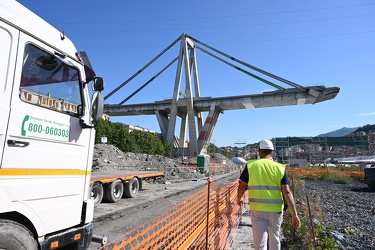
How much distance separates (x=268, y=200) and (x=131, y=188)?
8836 mm

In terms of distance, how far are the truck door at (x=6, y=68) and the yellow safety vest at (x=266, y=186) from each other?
3024 mm

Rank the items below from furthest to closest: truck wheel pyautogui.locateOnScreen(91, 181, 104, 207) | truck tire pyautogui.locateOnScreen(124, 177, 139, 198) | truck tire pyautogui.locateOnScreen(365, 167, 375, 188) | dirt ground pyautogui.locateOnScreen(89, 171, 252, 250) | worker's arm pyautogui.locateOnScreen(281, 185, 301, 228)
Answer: truck tire pyautogui.locateOnScreen(365, 167, 375, 188)
truck tire pyautogui.locateOnScreen(124, 177, 139, 198)
truck wheel pyautogui.locateOnScreen(91, 181, 104, 207)
dirt ground pyautogui.locateOnScreen(89, 171, 252, 250)
worker's arm pyautogui.locateOnScreen(281, 185, 301, 228)

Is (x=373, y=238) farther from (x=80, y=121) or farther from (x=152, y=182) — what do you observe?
(x=152, y=182)

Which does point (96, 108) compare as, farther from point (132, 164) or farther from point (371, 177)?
point (132, 164)

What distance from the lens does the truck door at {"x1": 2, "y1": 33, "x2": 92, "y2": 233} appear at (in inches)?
100

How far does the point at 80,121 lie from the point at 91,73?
83cm

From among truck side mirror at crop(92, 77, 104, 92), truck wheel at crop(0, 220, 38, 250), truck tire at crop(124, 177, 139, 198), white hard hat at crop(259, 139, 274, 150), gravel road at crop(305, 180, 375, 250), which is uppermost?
truck side mirror at crop(92, 77, 104, 92)

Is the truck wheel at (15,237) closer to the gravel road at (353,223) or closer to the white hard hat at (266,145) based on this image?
the white hard hat at (266,145)

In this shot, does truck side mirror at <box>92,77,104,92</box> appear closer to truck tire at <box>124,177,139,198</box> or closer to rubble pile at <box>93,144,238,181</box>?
truck tire at <box>124,177,139,198</box>

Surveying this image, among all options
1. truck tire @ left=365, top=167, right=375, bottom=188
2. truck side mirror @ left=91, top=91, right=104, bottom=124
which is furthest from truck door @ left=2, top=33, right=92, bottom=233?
truck tire @ left=365, top=167, right=375, bottom=188

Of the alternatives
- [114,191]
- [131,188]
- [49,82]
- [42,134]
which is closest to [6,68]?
[49,82]

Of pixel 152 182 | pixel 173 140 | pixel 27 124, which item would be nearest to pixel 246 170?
pixel 27 124

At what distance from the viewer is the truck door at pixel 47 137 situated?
2.54m

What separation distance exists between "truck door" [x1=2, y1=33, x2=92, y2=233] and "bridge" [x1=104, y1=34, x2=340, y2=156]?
53772mm
